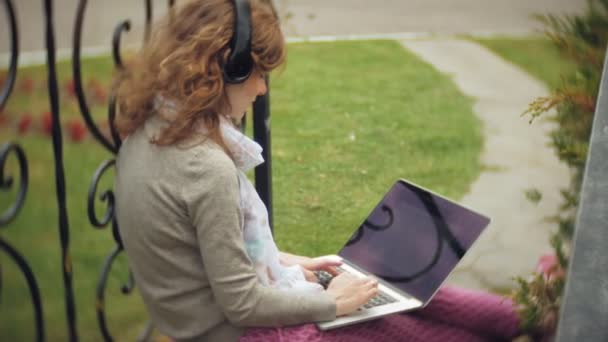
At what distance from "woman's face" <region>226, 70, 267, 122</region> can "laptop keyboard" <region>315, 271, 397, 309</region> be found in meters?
0.54

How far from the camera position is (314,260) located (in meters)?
1.83

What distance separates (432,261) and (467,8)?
1.08m

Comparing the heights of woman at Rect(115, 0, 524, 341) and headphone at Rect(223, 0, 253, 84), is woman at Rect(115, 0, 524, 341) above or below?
below

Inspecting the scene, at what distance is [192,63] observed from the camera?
55.7 inches

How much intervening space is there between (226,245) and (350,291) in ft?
1.26

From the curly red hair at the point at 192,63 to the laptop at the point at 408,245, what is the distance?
1.96 feet

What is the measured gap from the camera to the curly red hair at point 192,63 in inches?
55.9

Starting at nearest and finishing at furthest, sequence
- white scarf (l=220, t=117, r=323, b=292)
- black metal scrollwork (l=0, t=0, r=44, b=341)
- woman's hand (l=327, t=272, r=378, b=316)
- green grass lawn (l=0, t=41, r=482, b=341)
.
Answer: black metal scrollwork (l=0, t=0, r=44, b=341), white scarf (l=220, t=117, r=323, b=292), woman's hand (l=327, t=272, r=378, b=316), green grass lawn (l=0, t=41, r=482, b=341)

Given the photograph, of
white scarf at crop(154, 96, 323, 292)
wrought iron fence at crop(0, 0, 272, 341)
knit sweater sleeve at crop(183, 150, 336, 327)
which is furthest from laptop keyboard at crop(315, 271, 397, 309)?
wrought iron fence at crop(0, 0, 272, 341)

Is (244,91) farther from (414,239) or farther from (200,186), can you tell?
(414,239)

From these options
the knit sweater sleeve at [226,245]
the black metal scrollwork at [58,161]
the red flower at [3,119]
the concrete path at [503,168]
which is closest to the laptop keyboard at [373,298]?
the knit sweater sleeve at [226,245]

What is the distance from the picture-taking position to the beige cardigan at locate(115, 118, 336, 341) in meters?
1.41

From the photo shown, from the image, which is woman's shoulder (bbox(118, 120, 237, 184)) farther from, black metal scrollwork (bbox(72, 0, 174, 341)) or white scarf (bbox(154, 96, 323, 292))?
black metal scrollwork (bbox(72, 0, 174, 341))

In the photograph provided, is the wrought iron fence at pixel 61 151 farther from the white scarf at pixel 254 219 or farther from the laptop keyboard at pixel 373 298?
the laptop keyboard at pixel 373 298
